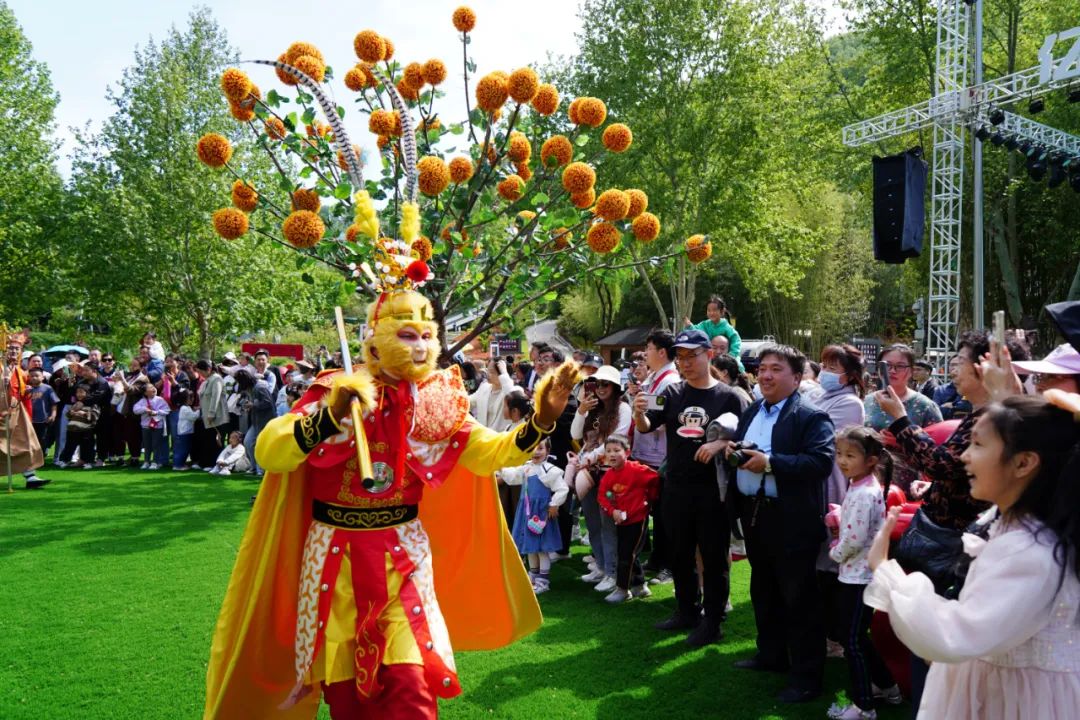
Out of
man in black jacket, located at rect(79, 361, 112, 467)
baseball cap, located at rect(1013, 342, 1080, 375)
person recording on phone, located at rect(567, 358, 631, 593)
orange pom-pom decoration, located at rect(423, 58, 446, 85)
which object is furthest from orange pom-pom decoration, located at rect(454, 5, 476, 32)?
man in black jacket, located at rect(79, 361, 112, 467)

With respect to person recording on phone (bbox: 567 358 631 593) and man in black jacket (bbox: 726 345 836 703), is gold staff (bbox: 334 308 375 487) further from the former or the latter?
person recording on phone (bbox: 567 358 631 593)

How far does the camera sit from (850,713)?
13.3ft

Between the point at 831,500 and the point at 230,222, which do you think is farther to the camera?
the point at 831,500

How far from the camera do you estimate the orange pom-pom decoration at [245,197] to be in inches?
174

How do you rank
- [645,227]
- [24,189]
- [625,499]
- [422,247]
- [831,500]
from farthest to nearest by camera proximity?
[24,189] < [625,499] < [831,500] < [645,227] < [422,247]

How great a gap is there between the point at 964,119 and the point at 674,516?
46.0 feet

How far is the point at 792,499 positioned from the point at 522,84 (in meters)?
2.75

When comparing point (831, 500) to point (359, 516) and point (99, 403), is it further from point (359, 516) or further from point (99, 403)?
point (99, 403)

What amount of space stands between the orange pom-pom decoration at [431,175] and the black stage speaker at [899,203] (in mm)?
12415

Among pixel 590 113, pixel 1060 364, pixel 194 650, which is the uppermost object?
pixel 590 113

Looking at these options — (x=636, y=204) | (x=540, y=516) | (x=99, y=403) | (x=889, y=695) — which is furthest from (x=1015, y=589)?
(x=99, y=403)

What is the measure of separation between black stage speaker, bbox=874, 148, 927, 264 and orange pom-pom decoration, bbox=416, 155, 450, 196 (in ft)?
40.7

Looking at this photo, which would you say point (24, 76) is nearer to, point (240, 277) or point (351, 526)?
point (240, 277)

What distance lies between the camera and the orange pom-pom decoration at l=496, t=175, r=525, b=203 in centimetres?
471
